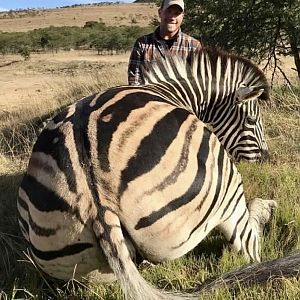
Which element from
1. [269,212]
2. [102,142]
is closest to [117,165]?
[102,142]

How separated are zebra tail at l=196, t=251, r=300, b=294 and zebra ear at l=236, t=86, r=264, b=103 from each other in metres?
1.88

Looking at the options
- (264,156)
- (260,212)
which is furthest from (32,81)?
(260,212)

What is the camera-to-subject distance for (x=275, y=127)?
670 cm

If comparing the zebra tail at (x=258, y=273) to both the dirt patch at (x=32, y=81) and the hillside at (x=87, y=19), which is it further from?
the hillside at (x=87, y=19)

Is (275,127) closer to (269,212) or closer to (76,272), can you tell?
(269,212)

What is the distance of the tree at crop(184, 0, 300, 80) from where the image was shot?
9.35 m

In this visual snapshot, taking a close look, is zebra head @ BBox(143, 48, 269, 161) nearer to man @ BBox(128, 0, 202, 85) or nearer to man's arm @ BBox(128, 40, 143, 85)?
man @ BBox(128, 0, 202, 85)

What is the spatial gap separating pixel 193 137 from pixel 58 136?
0.77m

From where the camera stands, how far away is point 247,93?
443cm

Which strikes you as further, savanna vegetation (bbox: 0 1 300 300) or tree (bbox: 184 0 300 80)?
tree (bbox: 184 0 300 80)

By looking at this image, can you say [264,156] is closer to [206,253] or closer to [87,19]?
[206,253]

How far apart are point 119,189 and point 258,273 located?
3.29 feet

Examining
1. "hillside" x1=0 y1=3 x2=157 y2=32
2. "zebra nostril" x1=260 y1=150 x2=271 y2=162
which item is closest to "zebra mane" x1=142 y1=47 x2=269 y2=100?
"zebra nostril" x1=260 y1=150 x2=271 y2=162

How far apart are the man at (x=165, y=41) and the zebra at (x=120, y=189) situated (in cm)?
230
